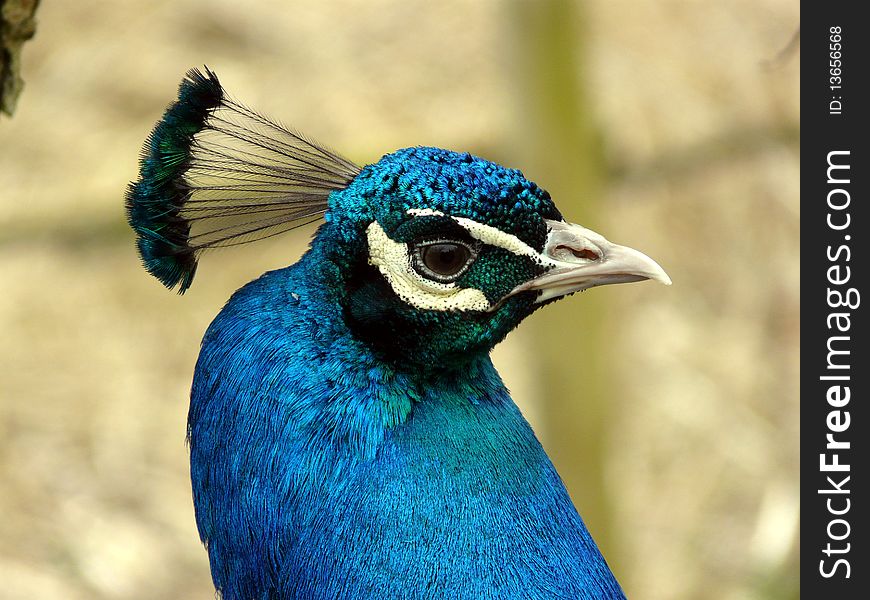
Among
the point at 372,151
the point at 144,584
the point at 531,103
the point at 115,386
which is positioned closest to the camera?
the point at 531,103

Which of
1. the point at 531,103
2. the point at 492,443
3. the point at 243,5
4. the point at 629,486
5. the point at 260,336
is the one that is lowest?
the point at 492,443

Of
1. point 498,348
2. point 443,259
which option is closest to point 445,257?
point 443,259

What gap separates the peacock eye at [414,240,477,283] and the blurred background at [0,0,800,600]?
4.65 ft

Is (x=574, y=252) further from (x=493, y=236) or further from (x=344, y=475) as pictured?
(x=344, y=475)

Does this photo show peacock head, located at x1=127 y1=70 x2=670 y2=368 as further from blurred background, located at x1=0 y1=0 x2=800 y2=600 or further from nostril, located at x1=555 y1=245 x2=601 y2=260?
blurred background, located at x1=0 y1=0 x2=800 y2=600

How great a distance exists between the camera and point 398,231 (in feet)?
5.19

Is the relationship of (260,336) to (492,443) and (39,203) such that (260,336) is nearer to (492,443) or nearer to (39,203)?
(492,443)

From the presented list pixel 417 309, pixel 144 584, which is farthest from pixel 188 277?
pixel 144 584

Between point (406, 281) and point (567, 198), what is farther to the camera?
point (567, 198)

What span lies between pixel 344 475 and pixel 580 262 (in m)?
0.45

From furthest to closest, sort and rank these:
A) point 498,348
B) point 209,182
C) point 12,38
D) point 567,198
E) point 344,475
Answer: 1. point 498,348
2. point 567,198
3. point 12,38
4. point 209,182
5. point 344,475

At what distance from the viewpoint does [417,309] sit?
5.29ft

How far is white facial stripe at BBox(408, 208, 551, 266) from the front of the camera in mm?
1569
